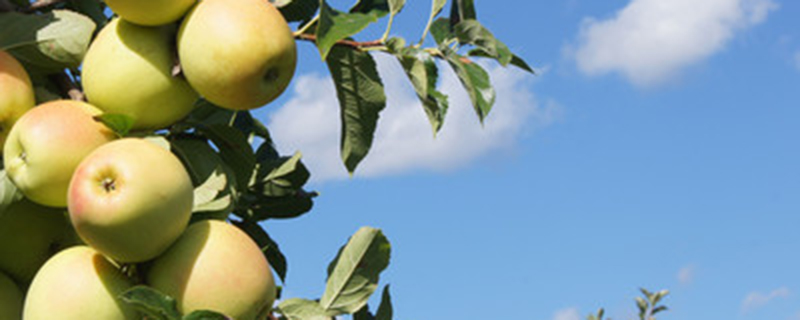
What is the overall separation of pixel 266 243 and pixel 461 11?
847 millimetres

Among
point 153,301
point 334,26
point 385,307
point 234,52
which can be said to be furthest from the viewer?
point 385,307

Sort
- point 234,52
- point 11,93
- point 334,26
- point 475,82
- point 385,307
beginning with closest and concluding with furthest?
point 234,52, point 11,93, point 334,26, point 385,307, point 475,82

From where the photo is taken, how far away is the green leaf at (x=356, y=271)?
1.88 m

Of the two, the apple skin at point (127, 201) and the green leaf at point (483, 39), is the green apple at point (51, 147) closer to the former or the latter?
the apple skin at point (127, 201)

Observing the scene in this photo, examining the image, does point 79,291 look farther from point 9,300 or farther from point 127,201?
point 9,300

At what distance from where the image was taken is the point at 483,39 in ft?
7.36

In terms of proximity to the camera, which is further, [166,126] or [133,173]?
[166,126]

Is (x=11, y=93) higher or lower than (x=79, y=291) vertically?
higher

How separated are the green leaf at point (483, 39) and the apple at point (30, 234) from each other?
986 millimetres

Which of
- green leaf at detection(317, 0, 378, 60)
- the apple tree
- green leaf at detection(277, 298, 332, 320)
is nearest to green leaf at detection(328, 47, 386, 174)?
the apple tree

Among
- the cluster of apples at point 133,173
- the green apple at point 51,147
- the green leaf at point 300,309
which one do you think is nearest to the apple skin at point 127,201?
the cluster of apples at point 133,173

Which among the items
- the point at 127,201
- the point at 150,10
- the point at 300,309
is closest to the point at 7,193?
the point at 127,201

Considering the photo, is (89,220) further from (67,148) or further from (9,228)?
(9,228)

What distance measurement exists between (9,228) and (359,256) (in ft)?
2.21
